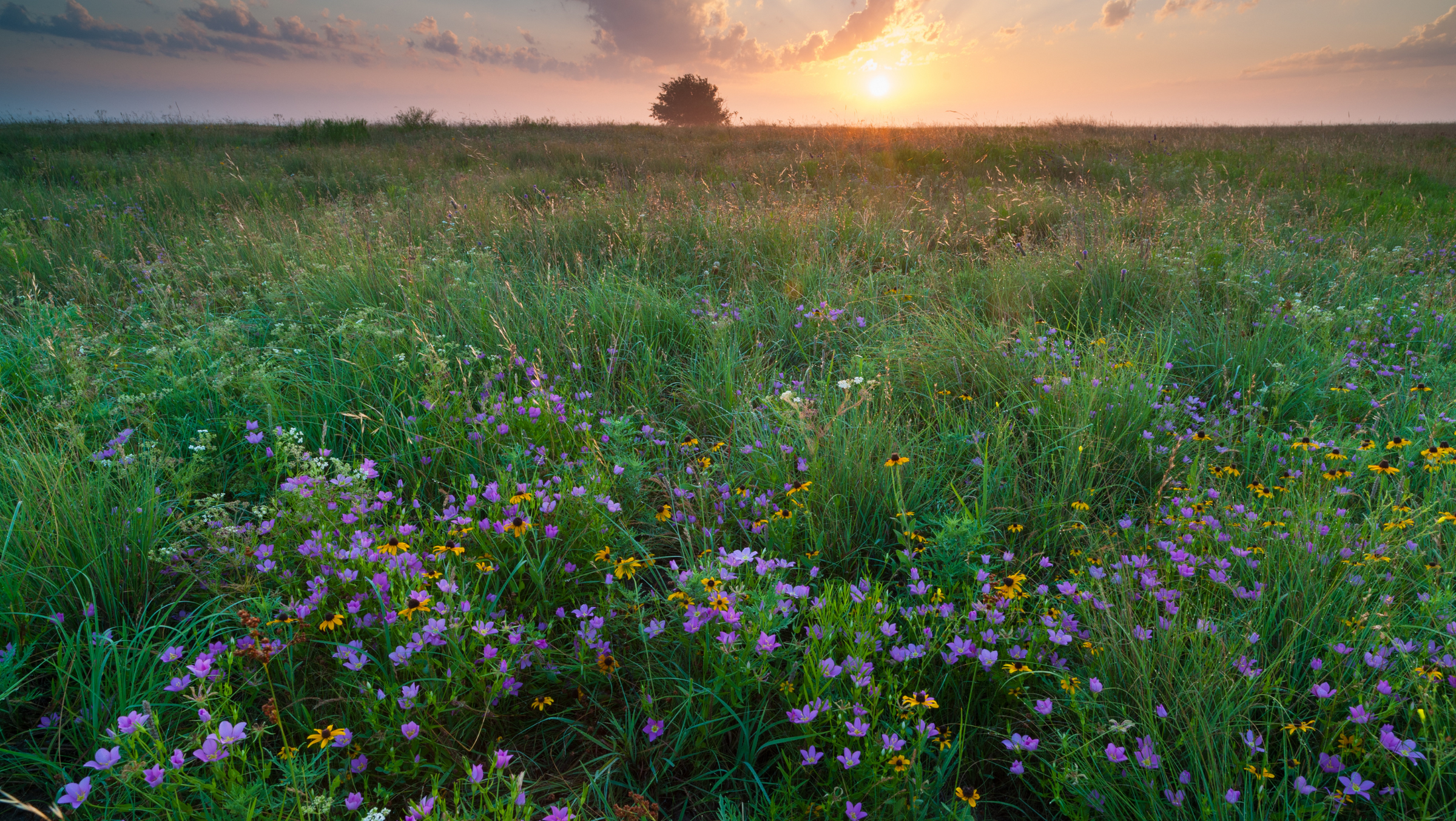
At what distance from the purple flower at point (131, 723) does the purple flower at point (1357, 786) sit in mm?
2399

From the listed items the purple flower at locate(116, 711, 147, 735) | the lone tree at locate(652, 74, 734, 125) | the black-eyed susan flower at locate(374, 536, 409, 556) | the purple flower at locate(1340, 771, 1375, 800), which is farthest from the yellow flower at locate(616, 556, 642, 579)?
the lone tree at locate(652, 74, 734, 125)

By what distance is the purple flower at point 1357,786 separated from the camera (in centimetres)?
125

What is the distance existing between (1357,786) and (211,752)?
7.53 feet

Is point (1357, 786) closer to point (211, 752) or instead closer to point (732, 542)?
point (732, 542)

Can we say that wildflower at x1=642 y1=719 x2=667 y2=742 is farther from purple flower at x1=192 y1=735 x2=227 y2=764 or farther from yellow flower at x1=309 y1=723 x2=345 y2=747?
purple flower at x1=192 y1=735 x2=227 y2=764

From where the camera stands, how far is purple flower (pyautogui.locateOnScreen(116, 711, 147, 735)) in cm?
124

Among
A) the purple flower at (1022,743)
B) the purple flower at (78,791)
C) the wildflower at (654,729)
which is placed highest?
the purple flower at (78,791)

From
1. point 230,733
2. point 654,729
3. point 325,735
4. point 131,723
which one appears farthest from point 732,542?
point 131,723

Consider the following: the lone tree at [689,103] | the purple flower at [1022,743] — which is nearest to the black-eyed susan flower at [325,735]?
the purple flower at [1022,743]

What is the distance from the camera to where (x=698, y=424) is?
3.16 m

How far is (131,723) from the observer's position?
4.25 feet

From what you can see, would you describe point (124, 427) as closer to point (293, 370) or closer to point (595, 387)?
point (293, 370)

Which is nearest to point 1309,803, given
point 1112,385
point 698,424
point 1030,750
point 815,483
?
point 1030,750

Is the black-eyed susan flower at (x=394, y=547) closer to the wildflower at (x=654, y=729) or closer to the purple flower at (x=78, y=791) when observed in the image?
the purple flower at (x=78, y=791)
